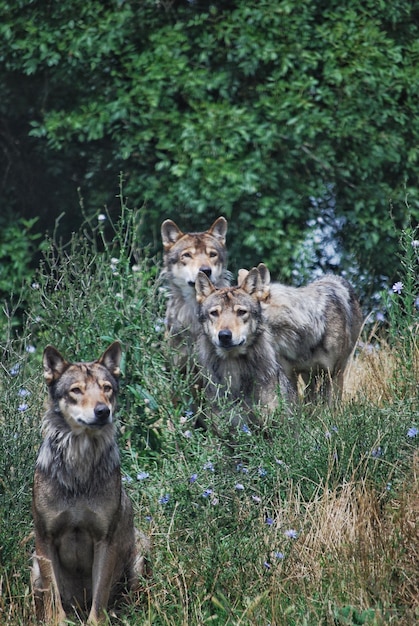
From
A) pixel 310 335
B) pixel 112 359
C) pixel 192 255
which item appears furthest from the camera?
pixel 192 255

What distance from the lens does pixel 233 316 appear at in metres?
8.10

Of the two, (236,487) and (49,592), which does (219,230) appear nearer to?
(236,487)

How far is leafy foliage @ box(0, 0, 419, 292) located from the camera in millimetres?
11992

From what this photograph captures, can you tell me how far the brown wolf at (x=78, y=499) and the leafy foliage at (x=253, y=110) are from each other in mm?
5692

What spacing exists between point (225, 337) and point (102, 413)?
1988 millimetres

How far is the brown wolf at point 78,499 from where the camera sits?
20.3ft

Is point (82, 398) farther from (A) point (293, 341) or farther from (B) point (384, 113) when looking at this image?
(B) point (384, 113)

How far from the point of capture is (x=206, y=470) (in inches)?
272

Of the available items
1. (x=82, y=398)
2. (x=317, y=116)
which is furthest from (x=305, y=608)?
(x=317, y=116)

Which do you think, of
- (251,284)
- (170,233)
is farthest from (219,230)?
(251,284)

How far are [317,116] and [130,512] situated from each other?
6.56 metres

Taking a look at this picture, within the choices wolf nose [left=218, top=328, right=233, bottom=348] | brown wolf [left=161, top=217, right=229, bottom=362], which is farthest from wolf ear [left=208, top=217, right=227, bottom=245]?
wolf nose [left=218, top=328, right=233, bottom=348]

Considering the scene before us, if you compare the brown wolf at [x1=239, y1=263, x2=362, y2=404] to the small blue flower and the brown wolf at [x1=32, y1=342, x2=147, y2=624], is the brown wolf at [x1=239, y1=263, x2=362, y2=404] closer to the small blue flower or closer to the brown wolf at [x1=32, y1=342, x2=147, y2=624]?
the small blue flower

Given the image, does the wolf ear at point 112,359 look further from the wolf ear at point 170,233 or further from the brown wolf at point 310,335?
the wolf ear at point 170,233
